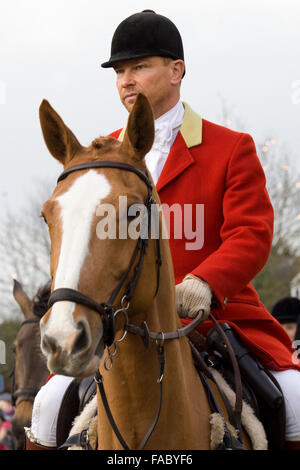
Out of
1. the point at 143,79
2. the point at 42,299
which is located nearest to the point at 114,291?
the point at 143,79

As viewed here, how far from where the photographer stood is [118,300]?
3.00m

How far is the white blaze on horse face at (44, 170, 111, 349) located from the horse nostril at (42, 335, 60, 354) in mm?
16

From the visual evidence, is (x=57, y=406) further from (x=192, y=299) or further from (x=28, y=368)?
(x=28, y=368)

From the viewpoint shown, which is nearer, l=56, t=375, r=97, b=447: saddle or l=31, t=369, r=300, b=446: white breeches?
l=31, t=369, r=300, b=446: white breeches

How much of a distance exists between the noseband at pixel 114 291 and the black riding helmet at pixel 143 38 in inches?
51.5

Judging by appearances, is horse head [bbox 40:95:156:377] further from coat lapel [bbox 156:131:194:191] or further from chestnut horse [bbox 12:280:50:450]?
chestnut horse [bbox 12:280:50:450]

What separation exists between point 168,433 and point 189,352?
52 cm

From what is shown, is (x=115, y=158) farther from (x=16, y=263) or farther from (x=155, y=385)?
(x=16, y=263)

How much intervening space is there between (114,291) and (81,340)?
34 centimetres

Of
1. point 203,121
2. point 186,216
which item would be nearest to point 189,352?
point 186,216

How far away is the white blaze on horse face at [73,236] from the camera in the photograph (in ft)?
8.64

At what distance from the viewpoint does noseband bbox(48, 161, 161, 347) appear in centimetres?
272

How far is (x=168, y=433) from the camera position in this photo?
3.32 m

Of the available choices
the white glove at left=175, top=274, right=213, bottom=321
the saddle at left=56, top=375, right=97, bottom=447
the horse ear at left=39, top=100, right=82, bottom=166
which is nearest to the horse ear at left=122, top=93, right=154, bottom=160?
the horse ear at left=39, top=100, right=82, bottom=166
